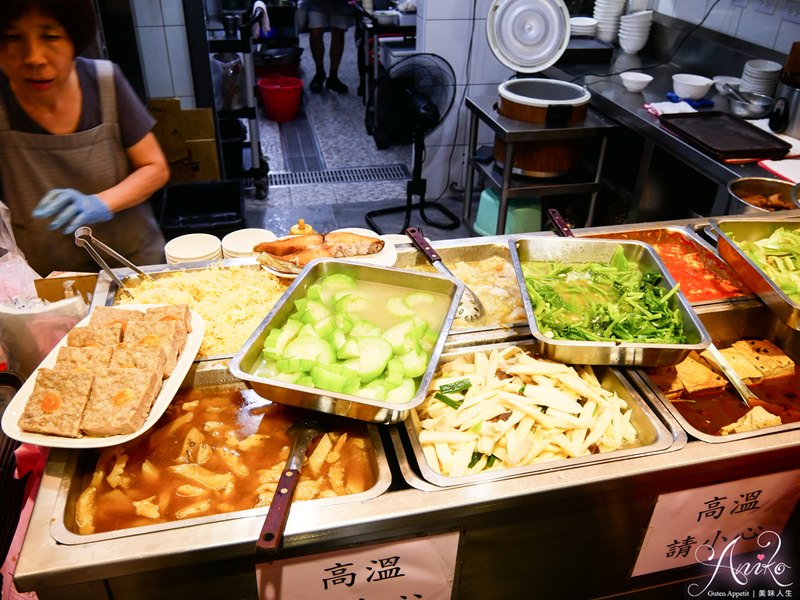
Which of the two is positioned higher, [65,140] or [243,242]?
[65,140]

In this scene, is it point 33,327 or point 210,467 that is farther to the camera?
point 33,327

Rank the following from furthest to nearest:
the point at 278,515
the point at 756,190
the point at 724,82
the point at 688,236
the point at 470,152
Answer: the point at 470,152
the point at 724,82
the point at 756,190
the point at 688,236
the point at 278,515

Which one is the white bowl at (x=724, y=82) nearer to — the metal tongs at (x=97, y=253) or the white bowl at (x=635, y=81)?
the white bowl at (x=635, y=81)

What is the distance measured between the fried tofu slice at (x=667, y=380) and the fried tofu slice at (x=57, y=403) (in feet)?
5.82

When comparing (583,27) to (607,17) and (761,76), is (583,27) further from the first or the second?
(761,76)

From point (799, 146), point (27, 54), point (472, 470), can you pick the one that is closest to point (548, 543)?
point (472, 470)

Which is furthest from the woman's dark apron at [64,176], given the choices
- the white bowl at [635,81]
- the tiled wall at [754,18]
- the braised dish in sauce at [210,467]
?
the tiled wall at [754,18]

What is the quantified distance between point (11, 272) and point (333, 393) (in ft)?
5.56

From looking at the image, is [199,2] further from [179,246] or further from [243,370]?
[243,370]

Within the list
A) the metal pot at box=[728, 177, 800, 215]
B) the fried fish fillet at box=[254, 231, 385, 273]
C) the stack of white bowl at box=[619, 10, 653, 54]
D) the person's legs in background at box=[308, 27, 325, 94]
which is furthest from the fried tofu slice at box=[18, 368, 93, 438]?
the person's legs in background at box=[308, 27, 325, 94]

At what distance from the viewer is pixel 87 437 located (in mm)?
1573

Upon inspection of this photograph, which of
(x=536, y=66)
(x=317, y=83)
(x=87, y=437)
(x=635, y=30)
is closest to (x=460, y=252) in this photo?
(x=87, y=437)

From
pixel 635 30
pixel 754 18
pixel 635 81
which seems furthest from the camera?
pixel 635 30

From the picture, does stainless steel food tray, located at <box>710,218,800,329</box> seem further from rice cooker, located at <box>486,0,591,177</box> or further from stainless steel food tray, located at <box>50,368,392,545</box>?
rice cooker, located at <box>486,0,591,177</box>
